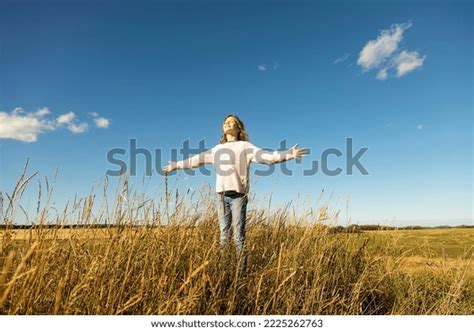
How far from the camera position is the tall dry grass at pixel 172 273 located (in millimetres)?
2438

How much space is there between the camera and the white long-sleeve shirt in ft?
13.3

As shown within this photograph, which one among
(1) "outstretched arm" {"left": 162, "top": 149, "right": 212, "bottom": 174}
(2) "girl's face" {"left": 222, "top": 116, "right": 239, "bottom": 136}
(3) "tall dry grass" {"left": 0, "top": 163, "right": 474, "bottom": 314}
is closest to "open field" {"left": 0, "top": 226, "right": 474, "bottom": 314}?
(3) "tall dry grass" {"left": 0, "top": 163, "right": 474, "bottom": 314}

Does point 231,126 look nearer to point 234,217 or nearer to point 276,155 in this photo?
point 276,155

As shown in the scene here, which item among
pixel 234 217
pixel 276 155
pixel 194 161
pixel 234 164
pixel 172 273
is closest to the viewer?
pixel 172 273

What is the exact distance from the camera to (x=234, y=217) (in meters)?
3.90

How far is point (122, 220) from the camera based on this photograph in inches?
121

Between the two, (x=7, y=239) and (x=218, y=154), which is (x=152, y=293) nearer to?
(x=7, y=239)

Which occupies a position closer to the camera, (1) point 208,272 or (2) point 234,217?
(1) point 208,272

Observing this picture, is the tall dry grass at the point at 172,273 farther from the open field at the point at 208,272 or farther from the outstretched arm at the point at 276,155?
the outstretched arm at the point at 276,155

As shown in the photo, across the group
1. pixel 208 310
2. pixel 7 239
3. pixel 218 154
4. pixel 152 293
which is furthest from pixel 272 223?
pixel 7 239

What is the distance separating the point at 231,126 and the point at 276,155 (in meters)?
0.72

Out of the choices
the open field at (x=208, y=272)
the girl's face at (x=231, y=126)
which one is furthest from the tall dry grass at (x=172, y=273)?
the girl's face at (x=231, y=126)

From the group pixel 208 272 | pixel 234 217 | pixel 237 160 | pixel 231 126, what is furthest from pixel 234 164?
pixel 208 272
